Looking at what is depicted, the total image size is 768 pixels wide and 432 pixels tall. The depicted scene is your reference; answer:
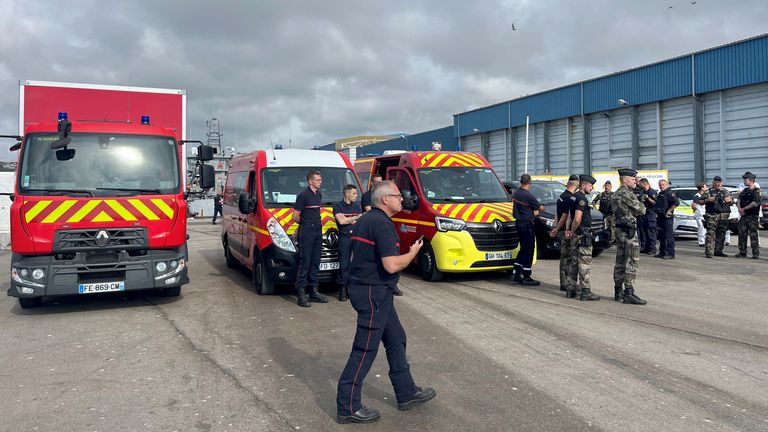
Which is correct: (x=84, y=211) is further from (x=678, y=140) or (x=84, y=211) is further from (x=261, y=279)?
(x=678, y=140)

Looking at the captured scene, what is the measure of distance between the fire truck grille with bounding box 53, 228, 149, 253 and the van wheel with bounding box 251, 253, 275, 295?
1736 millimetres

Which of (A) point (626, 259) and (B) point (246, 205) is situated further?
(B) point (246, 205)

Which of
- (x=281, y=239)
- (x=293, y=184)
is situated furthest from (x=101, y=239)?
(x=293, y=184)

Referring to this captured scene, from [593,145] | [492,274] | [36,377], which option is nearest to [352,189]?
[492,274]

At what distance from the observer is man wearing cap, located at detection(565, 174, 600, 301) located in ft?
26.8

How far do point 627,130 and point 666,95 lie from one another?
3.17m

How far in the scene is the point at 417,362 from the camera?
541cm

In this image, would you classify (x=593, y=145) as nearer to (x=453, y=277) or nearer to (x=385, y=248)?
(x=453, y=277)

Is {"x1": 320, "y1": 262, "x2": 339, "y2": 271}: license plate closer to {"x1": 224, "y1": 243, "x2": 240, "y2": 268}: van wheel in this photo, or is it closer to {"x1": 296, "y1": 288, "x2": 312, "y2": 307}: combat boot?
{"x1": 296, "y1": 288, "x2": 312, "y2": 307}: combat boot

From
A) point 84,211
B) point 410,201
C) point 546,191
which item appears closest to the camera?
point 84,211

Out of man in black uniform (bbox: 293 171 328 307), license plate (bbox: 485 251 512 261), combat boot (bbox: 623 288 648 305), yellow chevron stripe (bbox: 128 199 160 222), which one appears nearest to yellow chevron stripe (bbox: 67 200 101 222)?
yellow chevron stripe (bbox: 128 199 160 222)

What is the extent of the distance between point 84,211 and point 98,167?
0.72 metres

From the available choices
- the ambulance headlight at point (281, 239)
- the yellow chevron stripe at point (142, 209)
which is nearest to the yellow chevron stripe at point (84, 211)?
the yellow chevron stripe at point (142, 209)

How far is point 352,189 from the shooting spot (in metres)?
8.23
